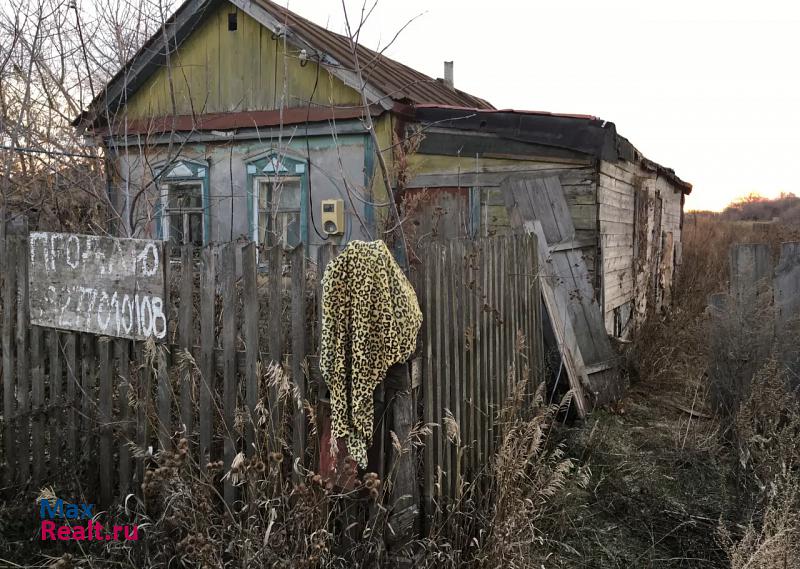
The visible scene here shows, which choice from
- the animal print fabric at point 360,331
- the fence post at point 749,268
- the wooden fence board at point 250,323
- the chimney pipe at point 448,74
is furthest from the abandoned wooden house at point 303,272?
the chimney pipe at point 448,74

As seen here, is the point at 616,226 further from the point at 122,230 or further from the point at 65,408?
the point at 65,408

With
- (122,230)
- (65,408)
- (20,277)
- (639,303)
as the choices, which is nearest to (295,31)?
(122,230)

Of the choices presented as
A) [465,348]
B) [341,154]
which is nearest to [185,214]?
[341,154]

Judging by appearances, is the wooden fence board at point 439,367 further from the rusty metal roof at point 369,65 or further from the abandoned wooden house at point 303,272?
the rusty metal roof at point 369,65

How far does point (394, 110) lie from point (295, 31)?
180 centimetres

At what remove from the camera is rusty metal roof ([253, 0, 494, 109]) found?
8.23m

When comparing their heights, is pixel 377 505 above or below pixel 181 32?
below

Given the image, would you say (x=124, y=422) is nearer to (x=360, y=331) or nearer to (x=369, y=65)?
(x=360, y=331)

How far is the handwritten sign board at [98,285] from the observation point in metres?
3.48

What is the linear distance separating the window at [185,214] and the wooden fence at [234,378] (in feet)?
20.2

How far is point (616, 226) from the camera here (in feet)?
27.7

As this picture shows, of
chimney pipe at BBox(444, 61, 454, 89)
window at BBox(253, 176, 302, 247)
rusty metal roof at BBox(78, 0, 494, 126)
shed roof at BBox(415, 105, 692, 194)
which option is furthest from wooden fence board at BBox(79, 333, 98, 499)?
chimney pipe at BBox(444, 61, 454, 89)

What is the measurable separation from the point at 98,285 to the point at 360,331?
1.85 m

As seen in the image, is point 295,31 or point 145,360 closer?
point 145,360
